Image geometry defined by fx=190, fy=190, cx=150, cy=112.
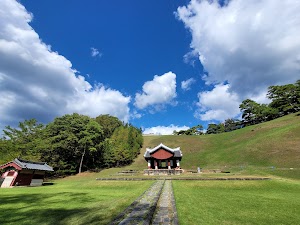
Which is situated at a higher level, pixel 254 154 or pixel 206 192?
pixel 254 154

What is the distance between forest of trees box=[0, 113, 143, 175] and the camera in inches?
1458

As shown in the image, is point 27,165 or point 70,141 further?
point 70,141

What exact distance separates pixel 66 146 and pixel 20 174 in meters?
16.3

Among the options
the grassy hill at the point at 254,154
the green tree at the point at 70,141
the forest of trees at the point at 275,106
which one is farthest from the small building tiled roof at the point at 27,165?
the forest of trees at the point at 275,106

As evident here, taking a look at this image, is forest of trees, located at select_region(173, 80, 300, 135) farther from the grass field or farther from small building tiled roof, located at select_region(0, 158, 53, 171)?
small building tiled roof, located at select_region(0, 158, 53, 171)

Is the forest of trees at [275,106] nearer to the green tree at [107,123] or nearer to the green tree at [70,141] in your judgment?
the green tree at [107,123]

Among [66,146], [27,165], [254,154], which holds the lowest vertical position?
[27,165]

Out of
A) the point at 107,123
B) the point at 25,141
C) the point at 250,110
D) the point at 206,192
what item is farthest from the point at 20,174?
the point at 250,110

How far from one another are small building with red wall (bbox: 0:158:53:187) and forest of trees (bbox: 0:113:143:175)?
7273 millimetres

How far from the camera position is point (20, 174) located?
26.9 meters

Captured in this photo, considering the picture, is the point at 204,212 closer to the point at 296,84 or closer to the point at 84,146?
the point at 84,146

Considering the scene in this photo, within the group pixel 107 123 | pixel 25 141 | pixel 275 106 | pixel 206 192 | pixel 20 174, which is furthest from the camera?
pixel 275 106

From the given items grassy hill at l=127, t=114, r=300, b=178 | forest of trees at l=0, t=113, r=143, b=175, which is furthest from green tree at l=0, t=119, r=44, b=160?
grassy hill at l=127, t=114, r=300, b=178

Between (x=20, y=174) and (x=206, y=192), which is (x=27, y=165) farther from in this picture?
(x=206, y=192)
